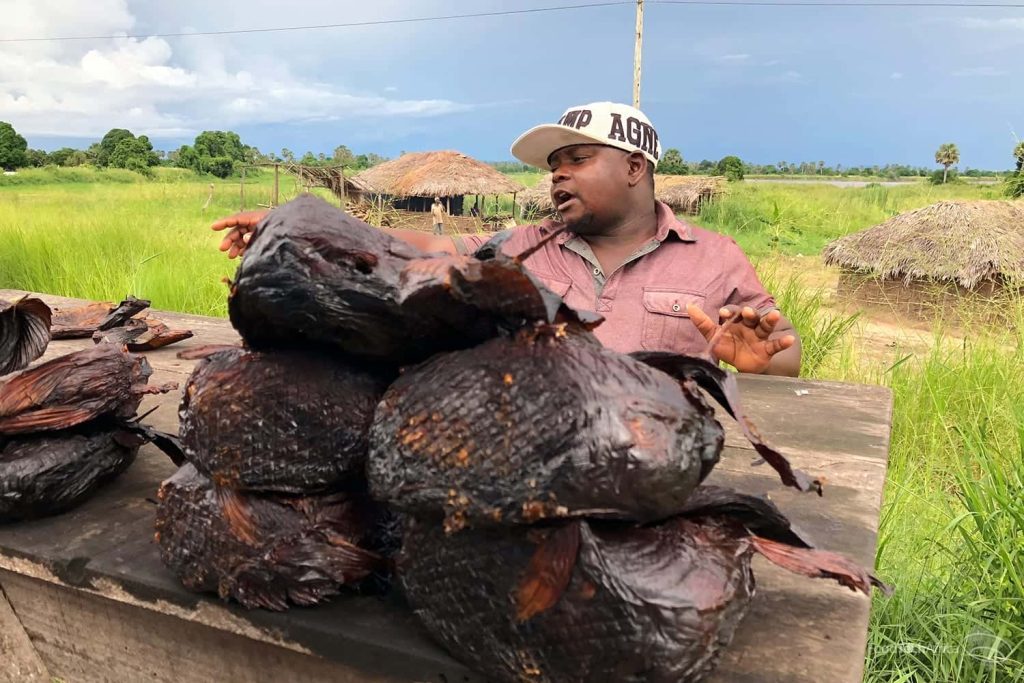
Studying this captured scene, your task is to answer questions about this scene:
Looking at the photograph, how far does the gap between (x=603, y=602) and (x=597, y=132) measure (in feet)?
5.77

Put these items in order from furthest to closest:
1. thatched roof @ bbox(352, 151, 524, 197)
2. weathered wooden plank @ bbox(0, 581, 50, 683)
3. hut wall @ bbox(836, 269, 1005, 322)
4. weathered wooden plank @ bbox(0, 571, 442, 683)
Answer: thatched roof @ bbox(352, 151, 524, 197)
hut wall @ bbox(836, 269, 1005, 322)
weathered wooden plank @ bbox(0, 581, 50, 683)
weathered wooden plank @ bbox(0, 571, 442, 683)

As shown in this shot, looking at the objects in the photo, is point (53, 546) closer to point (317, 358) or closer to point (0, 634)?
point (0, 634)

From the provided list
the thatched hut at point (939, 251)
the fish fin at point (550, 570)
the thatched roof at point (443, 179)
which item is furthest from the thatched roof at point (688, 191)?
the fish fin at point (550, 570)

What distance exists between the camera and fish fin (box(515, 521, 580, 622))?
73 centimetres

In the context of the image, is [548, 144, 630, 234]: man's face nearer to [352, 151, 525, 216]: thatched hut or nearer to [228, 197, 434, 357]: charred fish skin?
[228, 197, 434, 357]: charred fish skin

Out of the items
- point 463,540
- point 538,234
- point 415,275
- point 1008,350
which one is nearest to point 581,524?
point 463,540

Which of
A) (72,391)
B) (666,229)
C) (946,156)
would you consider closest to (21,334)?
A: (72,391)

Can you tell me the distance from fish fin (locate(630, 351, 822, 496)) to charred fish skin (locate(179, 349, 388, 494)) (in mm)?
353

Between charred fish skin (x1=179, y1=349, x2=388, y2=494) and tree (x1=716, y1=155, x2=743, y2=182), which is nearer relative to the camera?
charred fish skin (x1=179, y1=349, x2=388, y2=494)

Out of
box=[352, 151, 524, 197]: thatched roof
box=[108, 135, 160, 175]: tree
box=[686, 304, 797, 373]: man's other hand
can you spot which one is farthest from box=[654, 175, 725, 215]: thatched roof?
box=[108, 135, 160, 175]: tree

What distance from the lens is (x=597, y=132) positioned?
2.25m

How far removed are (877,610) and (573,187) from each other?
1422 mm

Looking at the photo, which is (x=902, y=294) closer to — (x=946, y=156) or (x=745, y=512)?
(x=745, y=512)

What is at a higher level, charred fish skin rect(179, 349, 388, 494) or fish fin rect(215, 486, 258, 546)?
charred fish skin rect(179, 349, 388, 494)
